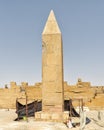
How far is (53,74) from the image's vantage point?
48.3 feet

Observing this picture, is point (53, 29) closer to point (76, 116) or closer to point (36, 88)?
point (76, 116)

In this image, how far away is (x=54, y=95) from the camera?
1471 cm

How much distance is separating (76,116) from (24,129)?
18.4 ft

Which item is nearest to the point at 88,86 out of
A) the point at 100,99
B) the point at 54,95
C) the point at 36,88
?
the point at 100,99

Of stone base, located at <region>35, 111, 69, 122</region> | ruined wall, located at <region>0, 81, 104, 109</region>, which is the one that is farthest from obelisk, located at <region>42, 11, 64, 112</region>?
ruined wall, located at <region>0, 81, 104, 109</region>

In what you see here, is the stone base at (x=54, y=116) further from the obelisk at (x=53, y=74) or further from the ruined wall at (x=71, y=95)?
the ruined wall at (x=71, y=95)

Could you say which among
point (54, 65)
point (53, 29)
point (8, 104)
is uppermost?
point (53, 29)

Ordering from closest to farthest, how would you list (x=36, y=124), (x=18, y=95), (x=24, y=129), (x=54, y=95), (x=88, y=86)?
(x=24, y=129) < (x=36, y=124) < (x=54, y=95) < (x=18, y=95) < (x=88, y=86)

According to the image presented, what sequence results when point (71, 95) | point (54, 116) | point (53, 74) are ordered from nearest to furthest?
1. point (54, 116)
2. point (53, 74)
3. point (71, 95)

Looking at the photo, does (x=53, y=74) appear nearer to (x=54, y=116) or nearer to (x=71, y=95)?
(x=54, y=116)

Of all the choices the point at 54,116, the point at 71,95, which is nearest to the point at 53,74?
the point at 54,116

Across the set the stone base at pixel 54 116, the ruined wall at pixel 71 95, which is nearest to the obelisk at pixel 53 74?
the stone base at pixel 54 116

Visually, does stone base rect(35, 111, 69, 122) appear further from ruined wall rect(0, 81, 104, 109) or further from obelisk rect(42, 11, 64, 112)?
ruined wall rect(0, 81, 104, 109)

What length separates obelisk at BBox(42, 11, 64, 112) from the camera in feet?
48.2
